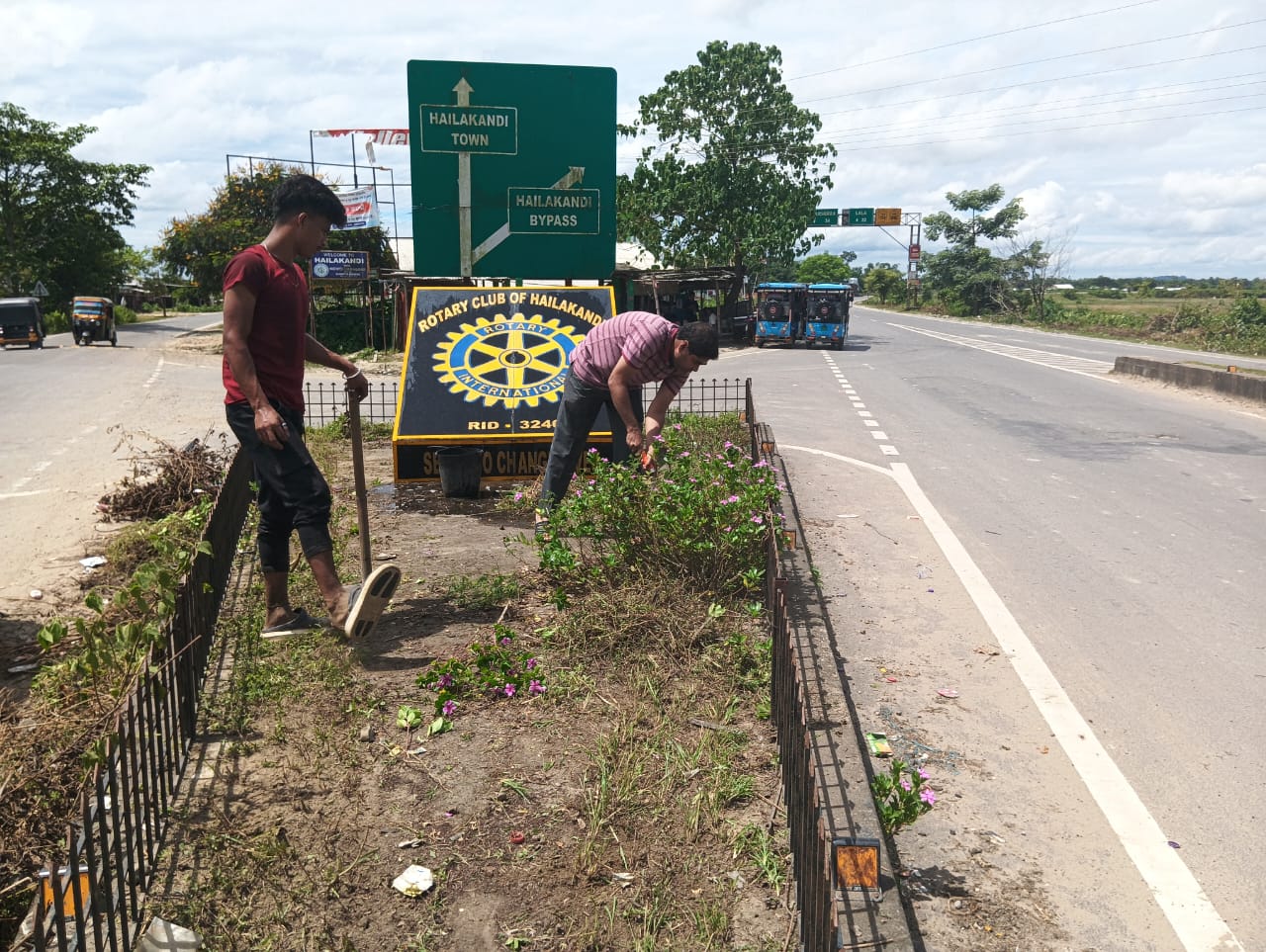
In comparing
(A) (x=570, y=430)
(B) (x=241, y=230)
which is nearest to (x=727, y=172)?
(B) (x=241, y=230)

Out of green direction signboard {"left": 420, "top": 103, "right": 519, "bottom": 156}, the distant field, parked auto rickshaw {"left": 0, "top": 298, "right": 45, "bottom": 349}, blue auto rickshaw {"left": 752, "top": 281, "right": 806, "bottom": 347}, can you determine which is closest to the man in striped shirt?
green direction signboard {"left": 420, "top": 103, "right": 519, "bottom": 156}

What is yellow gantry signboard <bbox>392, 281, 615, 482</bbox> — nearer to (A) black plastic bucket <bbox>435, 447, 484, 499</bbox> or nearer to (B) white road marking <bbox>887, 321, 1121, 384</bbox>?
(A) black plastic bucket <bbox>435, 447, 484, 499</bbox>

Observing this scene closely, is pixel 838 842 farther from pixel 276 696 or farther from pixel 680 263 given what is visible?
pixel 680 263

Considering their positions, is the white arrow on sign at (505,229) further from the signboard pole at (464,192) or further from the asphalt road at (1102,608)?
the asphalt road at (1102,608)

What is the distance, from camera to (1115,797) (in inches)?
149

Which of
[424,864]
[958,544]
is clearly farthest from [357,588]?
[958,544]

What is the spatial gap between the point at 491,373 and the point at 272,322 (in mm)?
4432

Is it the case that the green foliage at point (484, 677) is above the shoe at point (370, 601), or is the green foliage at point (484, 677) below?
below

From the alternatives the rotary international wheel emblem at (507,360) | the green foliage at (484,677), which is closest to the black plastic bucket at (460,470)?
the rotary international wheel emblem at (507,360)

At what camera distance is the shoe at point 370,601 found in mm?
4598

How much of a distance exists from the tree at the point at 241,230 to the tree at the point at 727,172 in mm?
10139

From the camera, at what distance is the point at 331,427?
12641 mm

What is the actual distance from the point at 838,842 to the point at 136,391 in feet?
67.2

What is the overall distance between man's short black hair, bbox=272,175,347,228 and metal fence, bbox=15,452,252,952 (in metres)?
1.60
